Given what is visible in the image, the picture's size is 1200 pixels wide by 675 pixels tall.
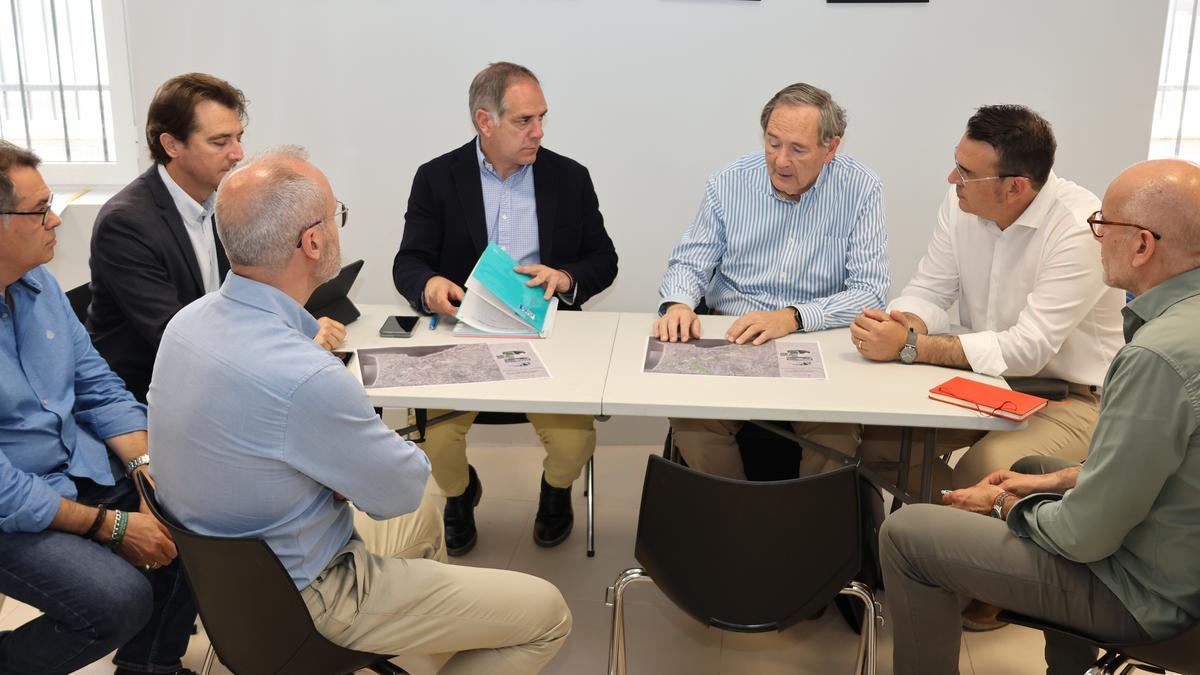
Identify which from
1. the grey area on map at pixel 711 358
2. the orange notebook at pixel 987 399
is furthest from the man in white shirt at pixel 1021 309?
the grey area on map at pixel 711 358

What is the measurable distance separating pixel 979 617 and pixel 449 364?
162 centimetres

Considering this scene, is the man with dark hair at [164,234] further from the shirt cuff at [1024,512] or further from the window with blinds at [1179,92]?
the window with blinds at [1179,92]

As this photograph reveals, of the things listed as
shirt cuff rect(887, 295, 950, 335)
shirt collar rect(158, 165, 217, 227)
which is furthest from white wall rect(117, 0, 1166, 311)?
shirt collar rect(158, 165, 217, 227)

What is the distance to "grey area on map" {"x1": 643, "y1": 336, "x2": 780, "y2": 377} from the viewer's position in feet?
8.56

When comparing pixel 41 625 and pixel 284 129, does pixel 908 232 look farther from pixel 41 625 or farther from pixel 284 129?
pixel 41 625

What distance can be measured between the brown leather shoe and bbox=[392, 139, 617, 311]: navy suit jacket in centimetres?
152

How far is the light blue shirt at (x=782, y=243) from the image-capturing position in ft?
10.3

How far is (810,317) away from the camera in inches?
115

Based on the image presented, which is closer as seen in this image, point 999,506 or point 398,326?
point 999,506

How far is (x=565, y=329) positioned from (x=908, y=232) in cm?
181

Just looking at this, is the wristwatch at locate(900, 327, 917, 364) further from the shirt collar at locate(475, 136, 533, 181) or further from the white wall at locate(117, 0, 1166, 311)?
the white wall at locate(117, 0, 1166, 311)

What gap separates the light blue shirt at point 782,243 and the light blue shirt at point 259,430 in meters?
1.54

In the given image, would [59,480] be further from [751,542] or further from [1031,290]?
[1031,290]

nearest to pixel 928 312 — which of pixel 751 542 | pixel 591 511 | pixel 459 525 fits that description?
pixel 591 511
